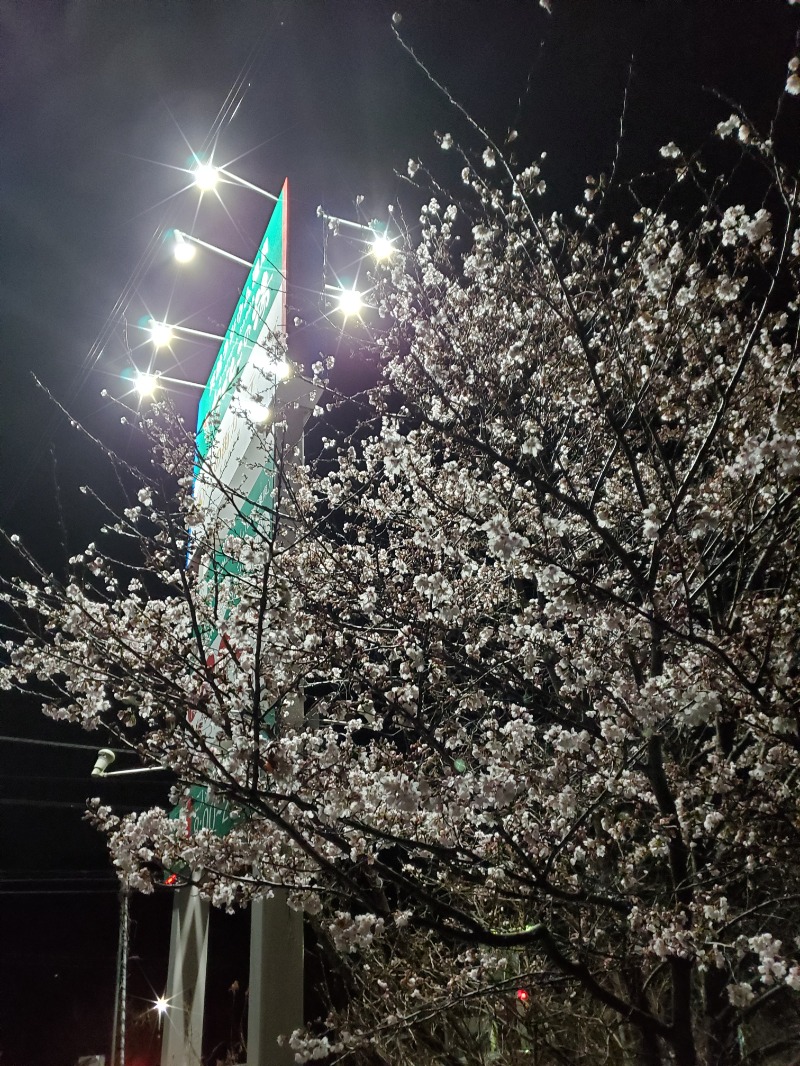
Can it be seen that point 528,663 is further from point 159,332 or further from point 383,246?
point 159,332

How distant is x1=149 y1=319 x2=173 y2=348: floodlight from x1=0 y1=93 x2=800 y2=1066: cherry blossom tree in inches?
171

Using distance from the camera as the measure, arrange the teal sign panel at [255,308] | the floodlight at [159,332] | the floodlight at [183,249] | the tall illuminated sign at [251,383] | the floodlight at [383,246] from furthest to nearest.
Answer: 1. the floodlight at [159,332]
2. the floodlight at [183,249]
3. the teal sign panel at [255,308]
4. the tall illuminated sign at [251,383]
5. the floodlight at [383,246]


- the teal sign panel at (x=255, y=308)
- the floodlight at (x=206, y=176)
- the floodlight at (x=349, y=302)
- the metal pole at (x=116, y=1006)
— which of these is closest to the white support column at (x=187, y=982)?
the metal pole at (x=116, y=1006)

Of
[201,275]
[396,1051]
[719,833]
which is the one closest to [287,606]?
[719,833]

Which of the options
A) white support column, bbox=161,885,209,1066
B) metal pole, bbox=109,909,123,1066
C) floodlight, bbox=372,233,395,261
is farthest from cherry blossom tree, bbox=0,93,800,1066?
metal pole, bbox=109,909,123,1066

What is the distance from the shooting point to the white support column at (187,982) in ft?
27.9

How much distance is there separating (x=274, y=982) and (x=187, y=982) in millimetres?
5802

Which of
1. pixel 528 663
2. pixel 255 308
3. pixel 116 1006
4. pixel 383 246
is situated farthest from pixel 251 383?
pixel 116 1006

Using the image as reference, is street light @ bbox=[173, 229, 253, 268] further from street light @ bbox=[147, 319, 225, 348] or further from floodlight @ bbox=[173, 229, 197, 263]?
street light @ bbox=[147, 319, 225, 348]

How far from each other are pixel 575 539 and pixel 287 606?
2.69 m

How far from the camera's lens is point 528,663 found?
5.11m

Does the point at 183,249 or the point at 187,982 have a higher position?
the point at 183,249

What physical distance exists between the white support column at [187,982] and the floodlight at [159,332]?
25.8ft

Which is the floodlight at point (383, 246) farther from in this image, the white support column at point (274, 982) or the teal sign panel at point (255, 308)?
the white support column at point (274, 982)
